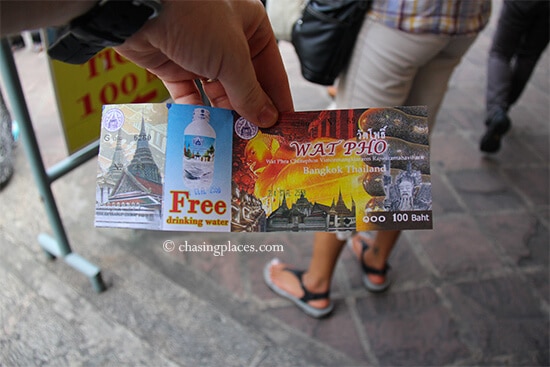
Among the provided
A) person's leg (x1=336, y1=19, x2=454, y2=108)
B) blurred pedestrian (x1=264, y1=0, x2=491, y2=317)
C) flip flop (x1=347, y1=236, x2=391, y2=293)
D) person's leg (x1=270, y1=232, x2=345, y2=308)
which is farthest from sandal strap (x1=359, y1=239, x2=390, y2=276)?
person's leg (x1=336, y1=19, x2=454, y2=108)

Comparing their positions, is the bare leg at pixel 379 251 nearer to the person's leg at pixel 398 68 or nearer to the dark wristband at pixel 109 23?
A: the person's leg at pixel 398 68

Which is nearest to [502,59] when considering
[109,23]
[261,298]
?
[261,298]

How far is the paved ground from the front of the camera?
5.76ft

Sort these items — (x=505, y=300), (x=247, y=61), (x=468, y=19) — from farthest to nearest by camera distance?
(x=505, y=300) → (x=468, y=19) → (x=247, y=61)

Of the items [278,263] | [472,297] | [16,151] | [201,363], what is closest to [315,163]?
[201,363]

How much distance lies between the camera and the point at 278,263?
208 cm

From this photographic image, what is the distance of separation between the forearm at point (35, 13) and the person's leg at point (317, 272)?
127cm

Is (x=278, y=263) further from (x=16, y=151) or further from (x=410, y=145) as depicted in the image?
(x=16, y=151)

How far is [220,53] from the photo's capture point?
28.2 inches

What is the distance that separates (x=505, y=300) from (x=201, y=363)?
136 cm

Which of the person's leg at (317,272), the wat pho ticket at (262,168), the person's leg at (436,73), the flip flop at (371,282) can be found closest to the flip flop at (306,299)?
the person's leg at (317,272)

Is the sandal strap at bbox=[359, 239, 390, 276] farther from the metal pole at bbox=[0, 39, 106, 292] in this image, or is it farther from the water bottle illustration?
the water bottle illustration

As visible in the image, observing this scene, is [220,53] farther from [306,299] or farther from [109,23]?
[306,299]

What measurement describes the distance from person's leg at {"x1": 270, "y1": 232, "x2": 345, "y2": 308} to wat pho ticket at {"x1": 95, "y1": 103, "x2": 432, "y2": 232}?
90 centimetres
